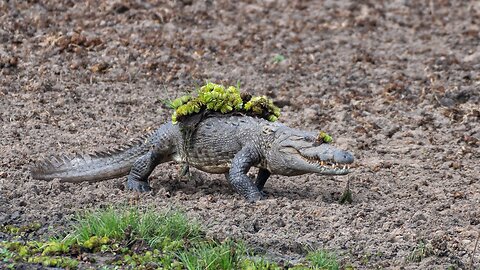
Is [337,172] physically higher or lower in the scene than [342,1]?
higher

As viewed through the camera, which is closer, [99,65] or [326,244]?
[326,244]

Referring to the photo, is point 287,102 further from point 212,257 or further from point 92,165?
point 212,257

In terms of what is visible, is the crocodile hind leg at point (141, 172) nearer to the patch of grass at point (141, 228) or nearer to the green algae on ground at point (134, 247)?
the green algae on ground at point (134, 247)

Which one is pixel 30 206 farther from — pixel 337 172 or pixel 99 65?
pixel 99 65

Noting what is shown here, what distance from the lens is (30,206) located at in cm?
859

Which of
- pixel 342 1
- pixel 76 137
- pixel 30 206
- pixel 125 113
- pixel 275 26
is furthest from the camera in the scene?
pixel 342 1

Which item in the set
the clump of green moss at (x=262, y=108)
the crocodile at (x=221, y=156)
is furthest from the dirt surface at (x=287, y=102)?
the clump of green moss at (x=262, y=108)

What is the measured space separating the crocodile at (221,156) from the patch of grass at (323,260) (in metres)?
1.27

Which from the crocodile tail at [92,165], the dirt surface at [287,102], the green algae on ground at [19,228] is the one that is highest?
the green algae on ground at [19,228]

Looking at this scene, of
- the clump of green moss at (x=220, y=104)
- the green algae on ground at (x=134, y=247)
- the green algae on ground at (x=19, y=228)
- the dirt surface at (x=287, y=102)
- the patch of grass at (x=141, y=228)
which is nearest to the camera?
the green algae on ground at (x=134, y=247)

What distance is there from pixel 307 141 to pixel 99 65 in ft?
14.0

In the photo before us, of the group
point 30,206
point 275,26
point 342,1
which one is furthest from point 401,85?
point 30,206

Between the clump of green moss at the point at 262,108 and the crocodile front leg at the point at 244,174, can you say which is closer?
the crocodile front leg at the point at 244,174

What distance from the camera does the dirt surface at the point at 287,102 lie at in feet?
27.3
